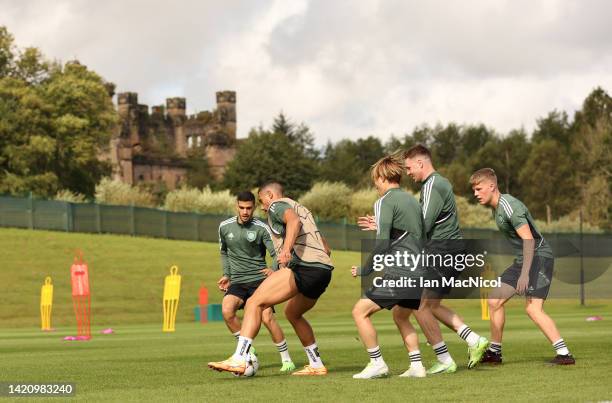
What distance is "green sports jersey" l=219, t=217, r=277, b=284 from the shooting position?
1529 centimetres

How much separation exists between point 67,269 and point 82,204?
1179 centimetres

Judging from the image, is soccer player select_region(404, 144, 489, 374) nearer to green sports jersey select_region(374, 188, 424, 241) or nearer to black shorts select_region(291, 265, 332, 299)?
green sports jersey select_region(374, 188, 424, 241)

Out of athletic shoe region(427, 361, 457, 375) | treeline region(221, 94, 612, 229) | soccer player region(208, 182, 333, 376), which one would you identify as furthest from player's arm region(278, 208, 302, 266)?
treeline region(221, 94, 612, 229)

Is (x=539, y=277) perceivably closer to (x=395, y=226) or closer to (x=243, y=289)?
(x=395, y=226)

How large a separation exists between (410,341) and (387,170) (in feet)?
5.51

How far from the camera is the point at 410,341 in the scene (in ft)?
40.5

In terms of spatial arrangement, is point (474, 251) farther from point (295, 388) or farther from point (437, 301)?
point (295, 388)

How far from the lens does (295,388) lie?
1155 centimetres

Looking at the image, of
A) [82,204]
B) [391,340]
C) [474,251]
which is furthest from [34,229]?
[474,251]

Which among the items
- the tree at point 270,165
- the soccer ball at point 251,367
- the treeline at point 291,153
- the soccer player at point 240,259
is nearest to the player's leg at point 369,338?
the soccer ball at point 251,367

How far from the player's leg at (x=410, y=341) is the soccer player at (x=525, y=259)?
1309 millimetres

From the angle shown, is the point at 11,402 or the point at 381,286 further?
the point at 381,286

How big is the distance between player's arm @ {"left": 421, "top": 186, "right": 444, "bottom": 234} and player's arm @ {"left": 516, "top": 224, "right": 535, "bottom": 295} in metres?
0.99

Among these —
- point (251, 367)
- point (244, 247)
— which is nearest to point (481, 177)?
point (251, 367)
